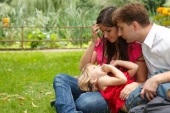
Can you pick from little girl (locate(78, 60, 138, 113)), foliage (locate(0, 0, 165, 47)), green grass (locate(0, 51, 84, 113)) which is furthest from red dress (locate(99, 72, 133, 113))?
foliage (locate(0, 0, 165, 47))

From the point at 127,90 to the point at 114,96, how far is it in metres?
0.20

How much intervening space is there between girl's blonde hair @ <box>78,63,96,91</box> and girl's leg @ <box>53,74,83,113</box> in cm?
12

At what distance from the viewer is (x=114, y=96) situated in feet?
11.7

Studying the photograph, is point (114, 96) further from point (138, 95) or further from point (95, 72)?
point (138, 95)

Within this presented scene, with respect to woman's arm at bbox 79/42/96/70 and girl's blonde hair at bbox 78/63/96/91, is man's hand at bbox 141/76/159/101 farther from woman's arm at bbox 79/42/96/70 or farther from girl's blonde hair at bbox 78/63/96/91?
woman's arm at bbox 79/42/96/70

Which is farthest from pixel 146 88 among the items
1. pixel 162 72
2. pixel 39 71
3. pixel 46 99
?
pixel 39 71

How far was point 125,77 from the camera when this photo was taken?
11.4ft

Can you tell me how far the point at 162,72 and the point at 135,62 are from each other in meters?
0.54

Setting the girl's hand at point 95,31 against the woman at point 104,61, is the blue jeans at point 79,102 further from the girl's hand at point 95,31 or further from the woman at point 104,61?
the girl's hand at point 95,31

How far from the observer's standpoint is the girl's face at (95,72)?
3.67 meters

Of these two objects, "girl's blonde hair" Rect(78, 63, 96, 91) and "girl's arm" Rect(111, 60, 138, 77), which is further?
"girl's blonde hair" Rect(78, 63, 96, 91)

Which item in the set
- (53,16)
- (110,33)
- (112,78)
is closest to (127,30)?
(110,33)

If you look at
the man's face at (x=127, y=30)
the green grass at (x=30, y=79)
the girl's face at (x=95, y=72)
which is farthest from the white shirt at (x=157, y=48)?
the green grass at (x=30, y=79)

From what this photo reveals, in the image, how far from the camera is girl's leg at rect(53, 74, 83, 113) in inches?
143
